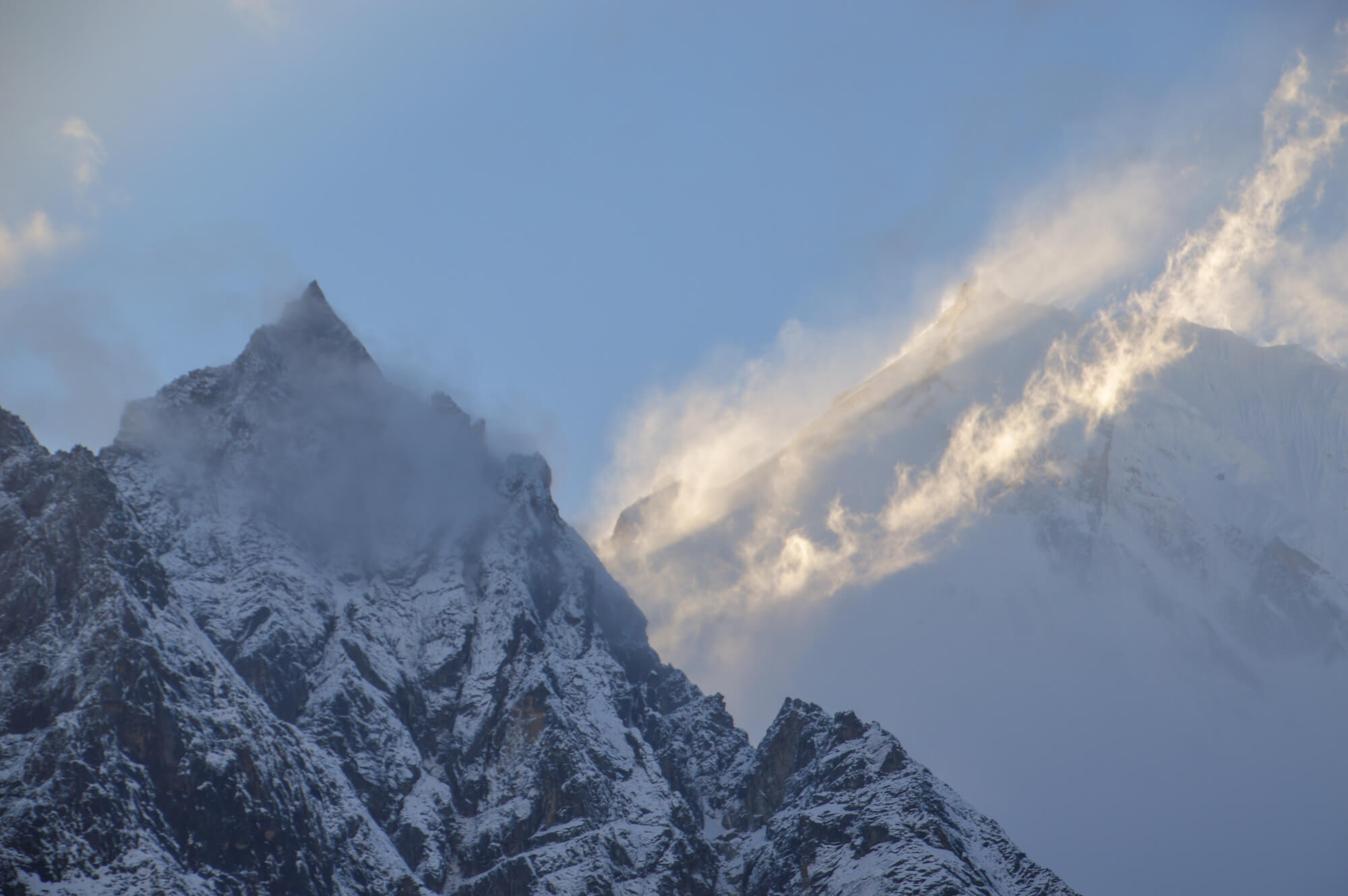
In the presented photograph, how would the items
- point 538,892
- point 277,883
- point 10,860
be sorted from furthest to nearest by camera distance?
1. point 538,892
2. point 277,883
3. point 10,860

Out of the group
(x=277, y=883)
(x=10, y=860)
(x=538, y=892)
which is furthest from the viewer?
(x=538, y=892)

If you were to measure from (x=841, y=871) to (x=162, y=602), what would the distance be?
341 ft

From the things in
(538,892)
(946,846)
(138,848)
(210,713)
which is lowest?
(946,846)

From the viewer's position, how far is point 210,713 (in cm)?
17712

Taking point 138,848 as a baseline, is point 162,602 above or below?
above

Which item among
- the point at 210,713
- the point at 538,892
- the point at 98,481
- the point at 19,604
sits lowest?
the point at 538,892

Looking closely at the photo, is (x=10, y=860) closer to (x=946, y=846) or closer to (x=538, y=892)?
(x=538, y=892)

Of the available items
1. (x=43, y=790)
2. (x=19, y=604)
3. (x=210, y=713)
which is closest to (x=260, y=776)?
(x=210, y=713)

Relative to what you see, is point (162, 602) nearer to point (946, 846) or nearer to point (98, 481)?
point (98, 481)

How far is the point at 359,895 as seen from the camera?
178 meters

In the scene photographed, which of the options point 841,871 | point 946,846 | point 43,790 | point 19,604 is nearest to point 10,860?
point 43,790

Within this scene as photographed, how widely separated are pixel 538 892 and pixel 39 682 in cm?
7169

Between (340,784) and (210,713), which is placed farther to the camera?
(340,784)

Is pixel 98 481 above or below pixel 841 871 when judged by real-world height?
above
